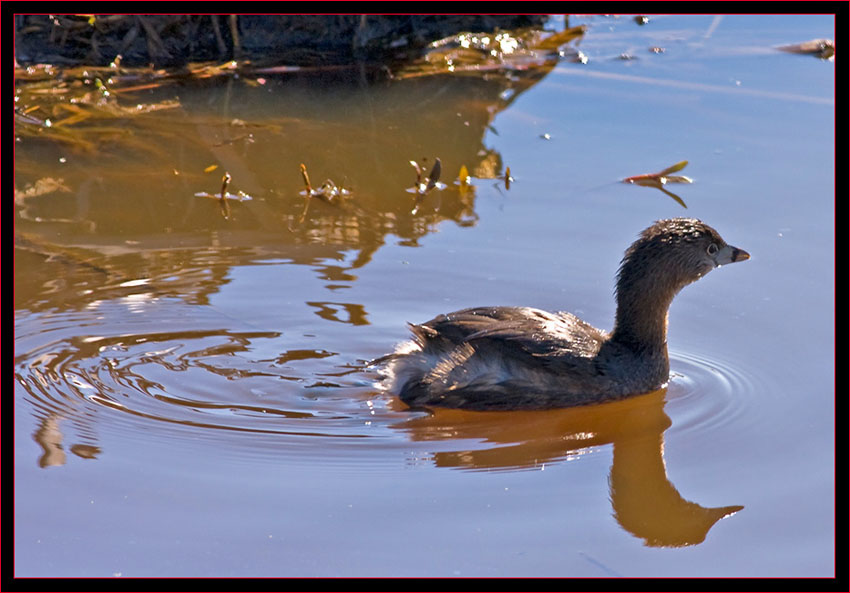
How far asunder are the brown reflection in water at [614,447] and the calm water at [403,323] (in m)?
0.02

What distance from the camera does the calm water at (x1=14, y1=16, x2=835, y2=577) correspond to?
15.1 ft

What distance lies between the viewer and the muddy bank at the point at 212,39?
10.5 m

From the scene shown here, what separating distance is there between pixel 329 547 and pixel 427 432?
1.29 metres

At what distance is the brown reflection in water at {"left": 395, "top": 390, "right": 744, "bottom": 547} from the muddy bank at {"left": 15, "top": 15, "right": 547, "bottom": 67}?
5658 millimetres

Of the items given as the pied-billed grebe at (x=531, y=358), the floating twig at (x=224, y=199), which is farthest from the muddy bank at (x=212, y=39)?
the pied-billed grebe at (x=531, y=358)

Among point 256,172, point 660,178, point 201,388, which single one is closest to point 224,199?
point 256,172

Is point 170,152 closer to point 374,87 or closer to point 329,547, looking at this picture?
point 374,87

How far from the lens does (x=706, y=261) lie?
653 cm

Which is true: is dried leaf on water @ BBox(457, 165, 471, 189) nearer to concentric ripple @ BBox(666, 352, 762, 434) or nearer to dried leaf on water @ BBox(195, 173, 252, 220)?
dried leaf on water @ BBox(195, 173, 252, 220)

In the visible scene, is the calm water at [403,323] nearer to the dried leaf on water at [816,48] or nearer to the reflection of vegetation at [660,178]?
the reflection of vegetation at [660,178]

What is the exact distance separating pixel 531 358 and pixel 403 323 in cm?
95

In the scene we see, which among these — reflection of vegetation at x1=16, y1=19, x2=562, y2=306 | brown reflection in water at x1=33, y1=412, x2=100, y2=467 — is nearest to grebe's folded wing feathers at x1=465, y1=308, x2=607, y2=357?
reflection of vegetation at x1=16, y1=19, x2=562, y2=306

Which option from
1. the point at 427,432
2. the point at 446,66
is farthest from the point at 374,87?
the point at 427,432

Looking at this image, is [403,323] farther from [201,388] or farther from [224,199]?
[224,199]
